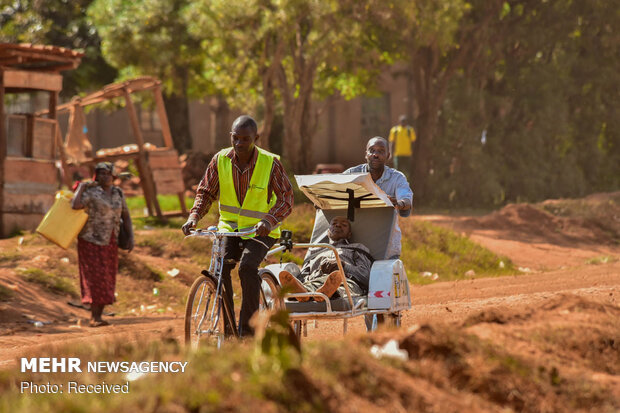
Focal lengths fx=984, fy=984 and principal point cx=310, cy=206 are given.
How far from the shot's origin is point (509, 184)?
28.3 meters

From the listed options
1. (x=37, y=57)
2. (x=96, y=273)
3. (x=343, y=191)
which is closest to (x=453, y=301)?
(x=343, y=191)

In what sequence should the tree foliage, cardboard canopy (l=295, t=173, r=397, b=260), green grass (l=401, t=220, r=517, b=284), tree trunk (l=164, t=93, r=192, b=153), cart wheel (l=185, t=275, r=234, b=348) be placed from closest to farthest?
cart wheel (l=185, t=275, r=234, b=348), cardboard canopy (l=295, t=173, r=397, b=260), green grass (l=401, t=220, r=517, b=284), the tree foliage, tree trunk (l=164, t=93, r=192, b=153)

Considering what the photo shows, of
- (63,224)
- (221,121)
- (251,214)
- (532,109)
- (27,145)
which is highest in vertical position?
(532,109)

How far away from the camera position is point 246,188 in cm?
746

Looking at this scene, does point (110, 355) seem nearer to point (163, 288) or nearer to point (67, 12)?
point (163, 288)

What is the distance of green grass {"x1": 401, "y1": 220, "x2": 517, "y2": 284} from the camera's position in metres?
16.8

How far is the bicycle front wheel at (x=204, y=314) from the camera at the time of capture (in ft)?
22.6

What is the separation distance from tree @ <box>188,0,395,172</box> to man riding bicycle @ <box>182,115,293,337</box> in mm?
13671

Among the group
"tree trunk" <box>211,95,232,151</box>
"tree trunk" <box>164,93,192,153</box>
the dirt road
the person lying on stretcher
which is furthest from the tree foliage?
the person lying on stretcher

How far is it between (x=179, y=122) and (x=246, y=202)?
23462mm

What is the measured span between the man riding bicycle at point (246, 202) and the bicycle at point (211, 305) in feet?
0.21

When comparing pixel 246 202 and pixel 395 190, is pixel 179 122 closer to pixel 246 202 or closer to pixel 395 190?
pixel 395 190

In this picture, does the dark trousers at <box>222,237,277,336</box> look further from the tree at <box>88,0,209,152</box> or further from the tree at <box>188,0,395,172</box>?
the tree at <box>88,0,209,152</box>

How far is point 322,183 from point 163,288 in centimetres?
671
